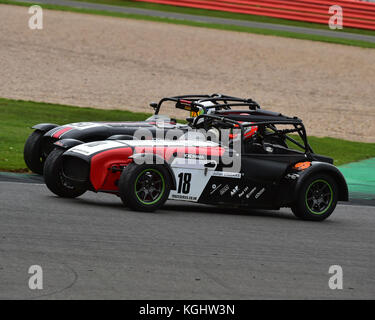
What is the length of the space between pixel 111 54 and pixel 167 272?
871 inches

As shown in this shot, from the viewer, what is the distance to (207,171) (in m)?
10.5

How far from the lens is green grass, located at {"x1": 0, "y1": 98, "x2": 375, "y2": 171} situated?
17727mm

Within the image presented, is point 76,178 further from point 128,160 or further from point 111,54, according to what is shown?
point 111,54

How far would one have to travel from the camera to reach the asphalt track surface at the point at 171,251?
Result: 6.69 m

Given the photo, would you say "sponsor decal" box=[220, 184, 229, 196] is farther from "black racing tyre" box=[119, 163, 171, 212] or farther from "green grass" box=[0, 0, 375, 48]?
"green grass" box=[0, 0, 375, 48]

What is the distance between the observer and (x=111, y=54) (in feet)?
94.2

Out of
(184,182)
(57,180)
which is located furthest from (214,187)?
(57,180)

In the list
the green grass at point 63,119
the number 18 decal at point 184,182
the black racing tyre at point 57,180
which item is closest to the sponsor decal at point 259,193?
the number 18 decal at point 184,182

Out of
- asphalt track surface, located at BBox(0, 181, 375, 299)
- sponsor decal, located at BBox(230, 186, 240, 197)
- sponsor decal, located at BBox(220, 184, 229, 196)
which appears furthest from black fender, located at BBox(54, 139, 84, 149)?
sponsor decal, located at BBox(230, 186, 240, 197)

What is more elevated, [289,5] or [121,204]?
[289,5]

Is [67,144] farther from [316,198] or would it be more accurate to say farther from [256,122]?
[316,198]
